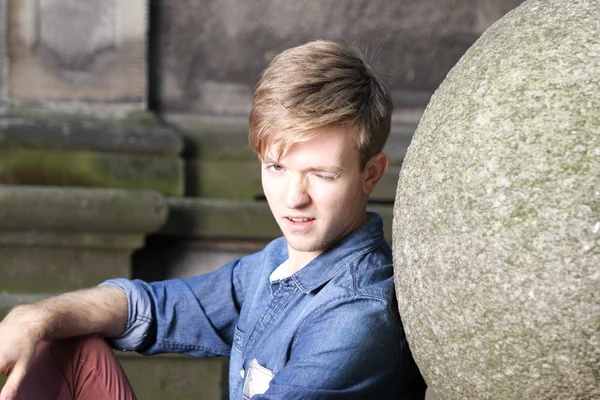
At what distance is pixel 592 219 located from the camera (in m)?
1.63

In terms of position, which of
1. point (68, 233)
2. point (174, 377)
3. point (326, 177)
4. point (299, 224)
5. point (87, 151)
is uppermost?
point (326, 177)

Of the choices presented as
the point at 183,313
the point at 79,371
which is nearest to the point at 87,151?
the point at 183,313

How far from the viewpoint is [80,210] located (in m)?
3.76

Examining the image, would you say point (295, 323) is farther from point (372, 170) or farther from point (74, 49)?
point (74, 49)

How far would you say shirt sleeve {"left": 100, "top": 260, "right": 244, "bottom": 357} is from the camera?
2553 millimetres

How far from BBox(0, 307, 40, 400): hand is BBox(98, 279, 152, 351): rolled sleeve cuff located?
0.33m

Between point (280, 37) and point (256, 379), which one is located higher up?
point (280, 37)

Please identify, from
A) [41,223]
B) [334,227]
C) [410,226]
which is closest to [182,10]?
[41,223]

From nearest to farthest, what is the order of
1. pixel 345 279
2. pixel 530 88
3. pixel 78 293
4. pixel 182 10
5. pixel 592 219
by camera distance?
pixel 592 219, pixel 530 88, pixel 345 279, pixel 78 293, pixel 182 10

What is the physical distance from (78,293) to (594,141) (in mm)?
1520

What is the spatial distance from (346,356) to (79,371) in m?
0.85

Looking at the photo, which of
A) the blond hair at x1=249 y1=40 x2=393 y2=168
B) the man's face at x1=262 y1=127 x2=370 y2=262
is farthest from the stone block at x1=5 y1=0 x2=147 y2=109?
the man's face at x1=262 y1=127 x2=370 y2=262

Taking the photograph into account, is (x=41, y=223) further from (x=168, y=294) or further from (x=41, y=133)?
(x=168, y=294)

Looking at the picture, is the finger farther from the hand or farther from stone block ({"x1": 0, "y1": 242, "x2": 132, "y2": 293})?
stone block ({"x1": 0, "y1": 242, "x2": 132, "y2": 293})
